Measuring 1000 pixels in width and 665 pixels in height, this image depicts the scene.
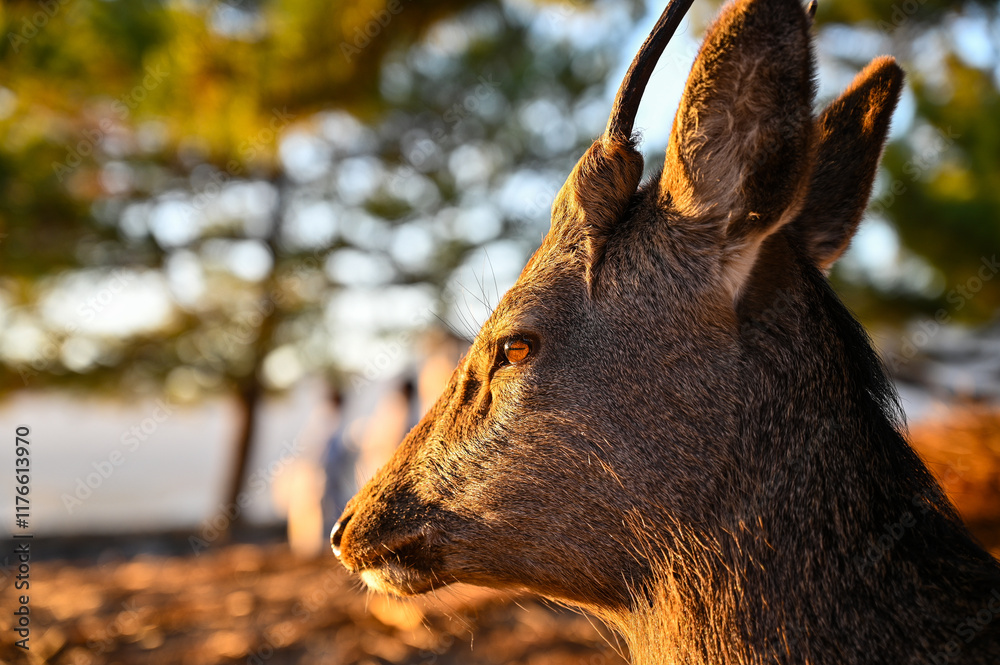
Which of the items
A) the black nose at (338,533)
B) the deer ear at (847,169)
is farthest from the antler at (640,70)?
the black nose at (338,533)

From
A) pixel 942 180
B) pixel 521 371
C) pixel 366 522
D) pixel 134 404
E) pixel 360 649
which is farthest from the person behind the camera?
pixel 134 404

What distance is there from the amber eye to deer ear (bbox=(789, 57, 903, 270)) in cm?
71

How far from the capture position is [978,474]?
120 inches

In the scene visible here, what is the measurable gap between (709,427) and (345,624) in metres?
2.93

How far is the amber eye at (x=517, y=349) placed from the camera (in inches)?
64.2

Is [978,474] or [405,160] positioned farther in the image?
[405,160]

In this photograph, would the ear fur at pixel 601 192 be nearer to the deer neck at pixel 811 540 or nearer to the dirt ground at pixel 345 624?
the deer neck at pixel 811 540

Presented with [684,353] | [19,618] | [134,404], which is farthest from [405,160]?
[684,353]

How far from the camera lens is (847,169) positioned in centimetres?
169

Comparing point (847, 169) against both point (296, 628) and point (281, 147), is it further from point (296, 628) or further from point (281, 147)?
point (281, 147)

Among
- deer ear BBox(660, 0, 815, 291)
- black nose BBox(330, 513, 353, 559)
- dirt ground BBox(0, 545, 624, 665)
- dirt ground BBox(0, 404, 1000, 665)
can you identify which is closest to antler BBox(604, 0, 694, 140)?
deer ear BBox(660, 0, 815, 291)

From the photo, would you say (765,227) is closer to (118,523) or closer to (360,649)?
(360,649)

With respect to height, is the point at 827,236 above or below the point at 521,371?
above

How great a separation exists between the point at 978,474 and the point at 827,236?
2049 mm
